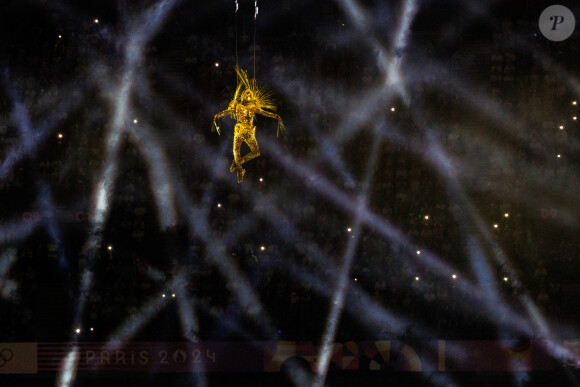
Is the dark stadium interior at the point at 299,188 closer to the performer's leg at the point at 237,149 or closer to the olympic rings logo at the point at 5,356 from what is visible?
the olympic rings logo at the point at 5,356

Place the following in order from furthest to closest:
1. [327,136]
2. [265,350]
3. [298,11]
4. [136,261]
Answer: [298,11], [327,136], [136,261], [265,350]

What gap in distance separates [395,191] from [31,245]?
7.37 metres

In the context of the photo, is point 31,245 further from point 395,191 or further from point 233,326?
point 395,191

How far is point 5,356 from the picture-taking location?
11938 mm

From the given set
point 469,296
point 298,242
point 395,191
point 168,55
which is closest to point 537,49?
point 395,191

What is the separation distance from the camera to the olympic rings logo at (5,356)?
11922 mm

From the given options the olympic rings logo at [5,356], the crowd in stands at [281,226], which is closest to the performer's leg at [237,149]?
the crowd in stands at [281,226]

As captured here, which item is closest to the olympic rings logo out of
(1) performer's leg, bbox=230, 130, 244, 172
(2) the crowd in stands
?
(2) the crowd in stands

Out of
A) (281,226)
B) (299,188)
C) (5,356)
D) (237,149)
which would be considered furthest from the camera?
(299,188)

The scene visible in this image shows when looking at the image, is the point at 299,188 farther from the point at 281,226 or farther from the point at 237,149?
the point at 237,149

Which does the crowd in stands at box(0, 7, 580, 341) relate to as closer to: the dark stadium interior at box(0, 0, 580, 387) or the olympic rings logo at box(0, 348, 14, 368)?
the dark stadium interior at box(0, 0, 580, 387)

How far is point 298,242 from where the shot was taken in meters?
13.1

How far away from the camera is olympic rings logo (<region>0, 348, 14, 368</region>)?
11.9 metres

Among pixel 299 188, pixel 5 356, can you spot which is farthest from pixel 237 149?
pixel 5 356
